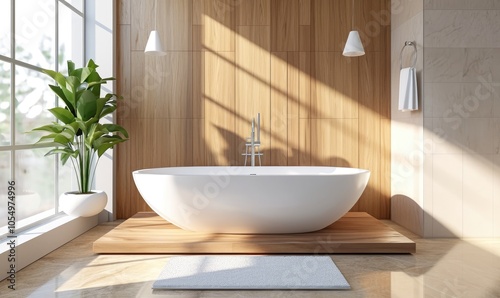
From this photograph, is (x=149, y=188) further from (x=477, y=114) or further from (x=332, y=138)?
(x=477, y=114)

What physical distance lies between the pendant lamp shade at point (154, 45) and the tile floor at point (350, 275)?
178 centimetres

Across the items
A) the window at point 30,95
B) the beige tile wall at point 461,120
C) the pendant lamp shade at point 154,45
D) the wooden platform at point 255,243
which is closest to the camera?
the window at point 30,95

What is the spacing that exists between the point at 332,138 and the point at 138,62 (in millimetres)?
2036

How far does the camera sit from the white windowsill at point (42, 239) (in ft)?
9.93

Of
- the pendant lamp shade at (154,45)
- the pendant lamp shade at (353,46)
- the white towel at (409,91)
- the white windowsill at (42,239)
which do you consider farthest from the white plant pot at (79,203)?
the white towel at (409,91)

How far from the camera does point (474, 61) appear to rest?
13.3 feet

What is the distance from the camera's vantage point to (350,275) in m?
2.95

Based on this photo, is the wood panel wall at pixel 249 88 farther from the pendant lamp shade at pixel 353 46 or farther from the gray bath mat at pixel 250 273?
the gray bath mat at pixel 250 273

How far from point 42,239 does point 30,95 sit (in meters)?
1.16

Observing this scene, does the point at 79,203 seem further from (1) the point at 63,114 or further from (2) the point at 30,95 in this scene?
(2) the point at 30,95

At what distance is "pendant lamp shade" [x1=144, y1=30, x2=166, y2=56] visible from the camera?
4.46 metres

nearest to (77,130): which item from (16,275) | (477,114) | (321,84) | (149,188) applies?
(149,188)

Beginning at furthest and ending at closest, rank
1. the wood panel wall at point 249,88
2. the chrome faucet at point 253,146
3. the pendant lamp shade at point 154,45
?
1. the wood panel wall at point 249,88
2. the chrome faucet at point 253,146
3. the pendant lamp shade at point 154,45

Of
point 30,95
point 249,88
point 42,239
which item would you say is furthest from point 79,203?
point 249,88
